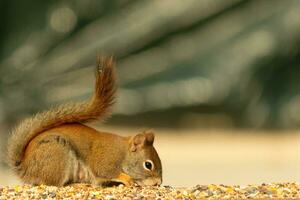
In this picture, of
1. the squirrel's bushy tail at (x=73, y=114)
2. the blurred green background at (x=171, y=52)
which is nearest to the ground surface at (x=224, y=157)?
the blurred green background at (x=171, y=52)

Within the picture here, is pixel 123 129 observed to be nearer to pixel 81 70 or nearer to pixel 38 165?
pixel 81 70

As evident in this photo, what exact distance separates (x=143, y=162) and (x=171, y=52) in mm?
1575

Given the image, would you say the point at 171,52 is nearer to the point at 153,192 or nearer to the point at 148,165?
the point at 148,165

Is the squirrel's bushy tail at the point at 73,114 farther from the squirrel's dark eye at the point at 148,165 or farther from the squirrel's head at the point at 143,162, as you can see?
the squirrel's dark eye at the point at 148,165

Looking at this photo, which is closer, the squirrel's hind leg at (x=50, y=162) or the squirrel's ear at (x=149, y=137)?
the squirrel's hind leg at (x=50, y=162)

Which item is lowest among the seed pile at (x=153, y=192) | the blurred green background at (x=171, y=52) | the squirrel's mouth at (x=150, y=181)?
the seed pile at (x=153, y=192)

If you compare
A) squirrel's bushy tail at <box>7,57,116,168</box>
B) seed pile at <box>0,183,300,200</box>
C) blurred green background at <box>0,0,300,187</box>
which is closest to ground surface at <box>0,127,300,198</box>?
blurred green background at <box>0,0,300,187</box>

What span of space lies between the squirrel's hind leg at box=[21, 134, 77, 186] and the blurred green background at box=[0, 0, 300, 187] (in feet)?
4.55

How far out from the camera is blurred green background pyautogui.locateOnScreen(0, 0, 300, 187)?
9078 mm

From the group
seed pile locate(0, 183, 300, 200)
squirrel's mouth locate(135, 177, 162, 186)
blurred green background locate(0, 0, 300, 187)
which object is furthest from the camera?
blurred green background locate(0, 0, 300, 187)

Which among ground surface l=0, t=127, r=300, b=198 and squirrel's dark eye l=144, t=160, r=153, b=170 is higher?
ground surface l=0, t=127, r=300, b=198

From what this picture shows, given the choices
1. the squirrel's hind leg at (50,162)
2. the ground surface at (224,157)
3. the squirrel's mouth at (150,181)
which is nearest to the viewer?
the squirrel's hind leg at (50,162)

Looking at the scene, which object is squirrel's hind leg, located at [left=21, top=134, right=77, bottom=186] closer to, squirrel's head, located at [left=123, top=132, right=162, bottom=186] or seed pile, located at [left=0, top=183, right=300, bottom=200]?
seed pile, located at [left=0, top=183, right=300, bottom=200]

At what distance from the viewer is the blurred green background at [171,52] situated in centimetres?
908
